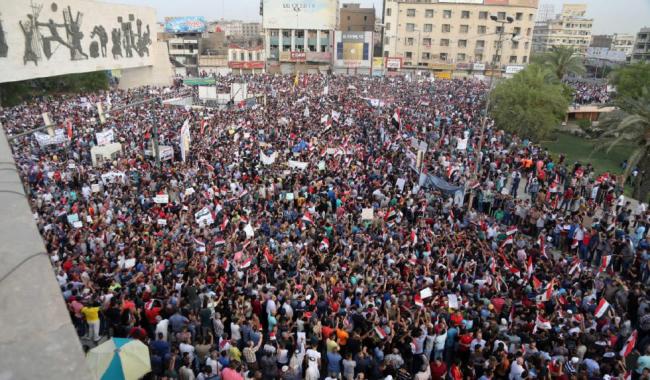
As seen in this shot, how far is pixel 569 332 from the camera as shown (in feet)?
29.7

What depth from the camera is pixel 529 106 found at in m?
32.2

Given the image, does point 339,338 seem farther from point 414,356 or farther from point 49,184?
point 49,184

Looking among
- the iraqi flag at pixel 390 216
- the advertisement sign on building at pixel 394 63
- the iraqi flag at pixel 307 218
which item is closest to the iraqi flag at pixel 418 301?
the iraqi flag at pixel 307 218

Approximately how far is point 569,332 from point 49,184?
58.1ft

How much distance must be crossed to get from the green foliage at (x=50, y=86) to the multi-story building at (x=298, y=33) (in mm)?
34931

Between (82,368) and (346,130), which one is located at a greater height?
(82,368)

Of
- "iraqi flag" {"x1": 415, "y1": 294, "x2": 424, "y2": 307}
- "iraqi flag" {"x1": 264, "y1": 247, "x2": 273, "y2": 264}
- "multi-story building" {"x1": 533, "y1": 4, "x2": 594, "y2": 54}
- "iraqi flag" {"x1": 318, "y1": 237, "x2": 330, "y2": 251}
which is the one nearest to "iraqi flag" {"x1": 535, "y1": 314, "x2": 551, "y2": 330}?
"iraqi flag" {"x1": 415, "y1": 294, "x2": 424, "y2": 307}

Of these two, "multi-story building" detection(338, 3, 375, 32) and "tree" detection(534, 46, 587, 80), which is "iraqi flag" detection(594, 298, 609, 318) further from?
"multi-story building" detection(338, 3, 375, 32)

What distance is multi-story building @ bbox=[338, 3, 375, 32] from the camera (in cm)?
9581

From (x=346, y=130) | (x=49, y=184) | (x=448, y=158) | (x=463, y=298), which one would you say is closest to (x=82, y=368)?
(x=463, y=298)

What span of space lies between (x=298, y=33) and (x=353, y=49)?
11929 mm

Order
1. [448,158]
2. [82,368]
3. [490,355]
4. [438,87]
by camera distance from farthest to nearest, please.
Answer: [438,87]
[448,158]
[490,355]
[82,368]

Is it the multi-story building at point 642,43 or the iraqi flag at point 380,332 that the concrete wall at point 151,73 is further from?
the multi-story building at point 642,43

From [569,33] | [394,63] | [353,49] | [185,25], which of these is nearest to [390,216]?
[394,63]
